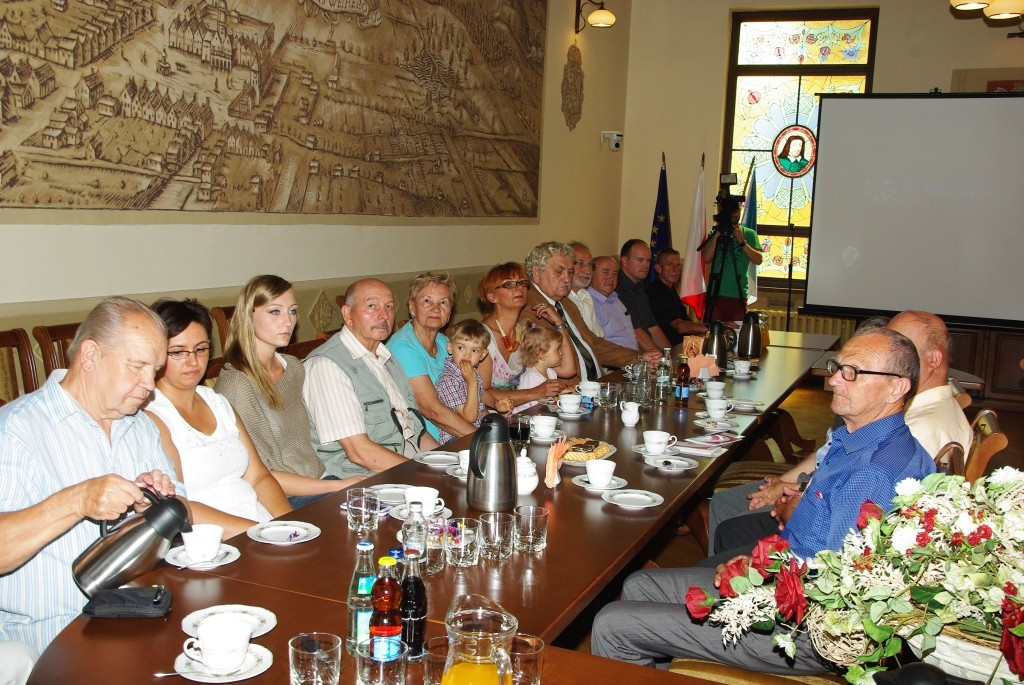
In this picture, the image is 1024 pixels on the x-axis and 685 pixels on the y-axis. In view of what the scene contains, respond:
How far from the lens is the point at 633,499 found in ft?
8.38

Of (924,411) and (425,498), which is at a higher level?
(924,411)

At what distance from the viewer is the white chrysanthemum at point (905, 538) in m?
1.27

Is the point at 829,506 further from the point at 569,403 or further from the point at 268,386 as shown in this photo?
the point at 268,386

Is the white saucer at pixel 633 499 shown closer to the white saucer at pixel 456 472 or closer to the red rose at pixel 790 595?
the white saucer at pixel 456 472

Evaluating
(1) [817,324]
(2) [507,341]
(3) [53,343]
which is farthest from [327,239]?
(1) [817,324]

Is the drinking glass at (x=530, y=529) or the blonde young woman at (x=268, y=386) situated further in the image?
the blonde young woman at (x=268, y=386)

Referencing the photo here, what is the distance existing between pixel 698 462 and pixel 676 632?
83 cm

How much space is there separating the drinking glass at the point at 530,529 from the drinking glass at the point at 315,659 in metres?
0.72

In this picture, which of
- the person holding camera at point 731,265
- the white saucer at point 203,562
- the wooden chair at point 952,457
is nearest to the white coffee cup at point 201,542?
the white saucer at point 203,562

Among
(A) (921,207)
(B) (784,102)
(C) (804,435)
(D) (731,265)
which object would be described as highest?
(B) (784,102)

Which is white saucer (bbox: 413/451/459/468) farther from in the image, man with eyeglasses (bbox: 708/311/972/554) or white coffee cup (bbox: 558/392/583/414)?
man with eyeglasses (bbox: 708/311/972/554)

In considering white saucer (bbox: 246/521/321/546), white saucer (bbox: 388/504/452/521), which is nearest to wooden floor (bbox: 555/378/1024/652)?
white saucer (bbox: 388/504/452/521)

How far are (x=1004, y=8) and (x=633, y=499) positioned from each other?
598cm

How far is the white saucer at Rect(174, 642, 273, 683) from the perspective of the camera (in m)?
1.45
